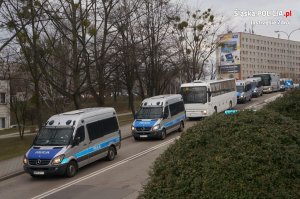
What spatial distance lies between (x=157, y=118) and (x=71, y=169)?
29.4 feet

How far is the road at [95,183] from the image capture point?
466 inches

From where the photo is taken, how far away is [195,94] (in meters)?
30.9

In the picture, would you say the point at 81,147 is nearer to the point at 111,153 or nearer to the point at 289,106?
the point at 111,153

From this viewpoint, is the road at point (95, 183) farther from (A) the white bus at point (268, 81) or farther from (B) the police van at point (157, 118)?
(A) the white bus at point (268, 81)

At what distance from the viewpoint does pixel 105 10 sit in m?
25.7

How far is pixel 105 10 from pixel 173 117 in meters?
8.10

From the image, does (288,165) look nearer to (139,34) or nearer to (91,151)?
(91,151)

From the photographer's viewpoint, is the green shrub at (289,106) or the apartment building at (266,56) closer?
the green shrub at (289,106)

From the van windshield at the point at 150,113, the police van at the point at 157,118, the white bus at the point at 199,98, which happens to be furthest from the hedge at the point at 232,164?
the white bus at the point at 199,98

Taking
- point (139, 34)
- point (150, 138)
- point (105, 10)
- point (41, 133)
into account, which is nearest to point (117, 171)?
point (41, 133)

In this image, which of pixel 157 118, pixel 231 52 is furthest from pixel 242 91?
pixel 231 52

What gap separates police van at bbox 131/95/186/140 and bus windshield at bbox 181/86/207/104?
6123 mm

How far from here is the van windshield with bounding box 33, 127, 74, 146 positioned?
48.1 feet

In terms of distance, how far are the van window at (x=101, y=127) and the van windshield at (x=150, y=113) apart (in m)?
5.13
